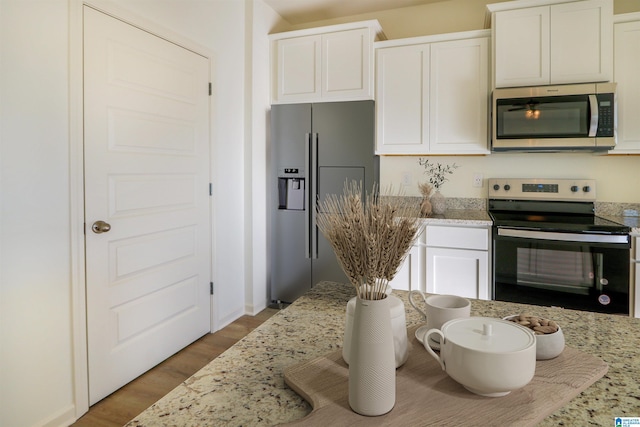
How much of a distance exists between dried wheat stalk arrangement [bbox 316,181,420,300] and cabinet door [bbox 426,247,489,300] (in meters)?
2.29

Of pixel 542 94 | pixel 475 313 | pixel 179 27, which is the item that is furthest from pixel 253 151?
pixel 475 313

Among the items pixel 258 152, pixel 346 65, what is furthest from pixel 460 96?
pixel 258 152

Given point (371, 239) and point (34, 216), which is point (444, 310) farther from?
point (34, 216)

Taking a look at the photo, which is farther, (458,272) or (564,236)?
(458,272)

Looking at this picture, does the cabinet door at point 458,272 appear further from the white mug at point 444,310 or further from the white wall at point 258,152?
the white mug at point 444,310

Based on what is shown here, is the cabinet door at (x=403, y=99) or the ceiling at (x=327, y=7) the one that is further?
the ceiling at (x=327, y=7)

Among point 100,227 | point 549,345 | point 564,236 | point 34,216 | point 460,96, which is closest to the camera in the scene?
point 549,345

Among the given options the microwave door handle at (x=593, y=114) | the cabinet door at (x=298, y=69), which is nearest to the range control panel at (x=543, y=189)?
the microwave door handle at (x=593, y=114)

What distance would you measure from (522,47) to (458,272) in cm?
165

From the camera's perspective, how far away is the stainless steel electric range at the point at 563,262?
2.38 meters

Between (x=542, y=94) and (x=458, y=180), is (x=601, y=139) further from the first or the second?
(x=458, y=180)

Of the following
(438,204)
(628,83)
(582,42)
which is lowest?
(438,204)

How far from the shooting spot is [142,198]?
2287 millimetres

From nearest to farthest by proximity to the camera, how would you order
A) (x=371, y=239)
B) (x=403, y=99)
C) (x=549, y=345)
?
(x=371, y=239)
(x=549, y=345)
(x=403, y=99)
